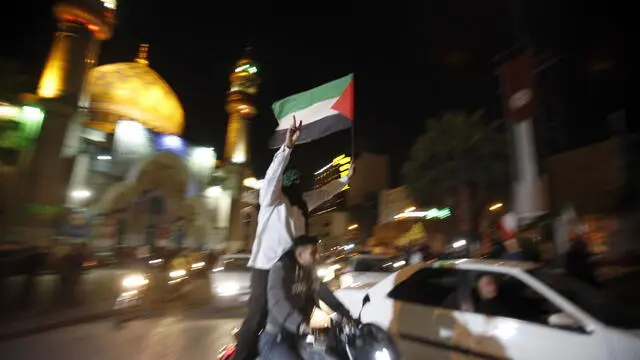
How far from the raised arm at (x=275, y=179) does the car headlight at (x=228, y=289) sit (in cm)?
902

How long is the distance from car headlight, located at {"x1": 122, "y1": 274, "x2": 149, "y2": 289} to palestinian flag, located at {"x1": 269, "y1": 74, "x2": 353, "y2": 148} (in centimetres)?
788

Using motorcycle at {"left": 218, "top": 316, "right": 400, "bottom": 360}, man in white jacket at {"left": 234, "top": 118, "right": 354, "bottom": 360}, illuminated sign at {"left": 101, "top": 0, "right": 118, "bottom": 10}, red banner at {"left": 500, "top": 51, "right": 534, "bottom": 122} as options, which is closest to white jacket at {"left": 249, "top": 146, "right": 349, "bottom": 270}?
man in white jacket at {"left": 234, "top": 118, "right": 354, "bottom": 360}

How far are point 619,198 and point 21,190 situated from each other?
28579mm

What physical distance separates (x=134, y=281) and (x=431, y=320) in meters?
8.51

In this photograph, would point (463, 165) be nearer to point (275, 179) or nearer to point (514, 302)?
point (514, 302)

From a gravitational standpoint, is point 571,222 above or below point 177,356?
above

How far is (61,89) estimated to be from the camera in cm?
2800

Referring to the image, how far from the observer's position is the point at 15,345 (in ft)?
26.8

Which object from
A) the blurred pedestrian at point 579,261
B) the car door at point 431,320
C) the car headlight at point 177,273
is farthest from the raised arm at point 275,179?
the car headlight at point 177,273

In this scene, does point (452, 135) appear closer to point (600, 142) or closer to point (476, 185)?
point (476, 185)

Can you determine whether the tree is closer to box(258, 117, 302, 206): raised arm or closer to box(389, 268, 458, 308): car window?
box(389, 268, 458, 308): car window

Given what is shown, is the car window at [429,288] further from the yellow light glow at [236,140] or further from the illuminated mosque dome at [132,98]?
the yellow light glow at [236,140]

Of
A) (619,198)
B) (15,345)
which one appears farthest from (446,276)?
(619,198)

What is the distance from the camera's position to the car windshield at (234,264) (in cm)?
1245
